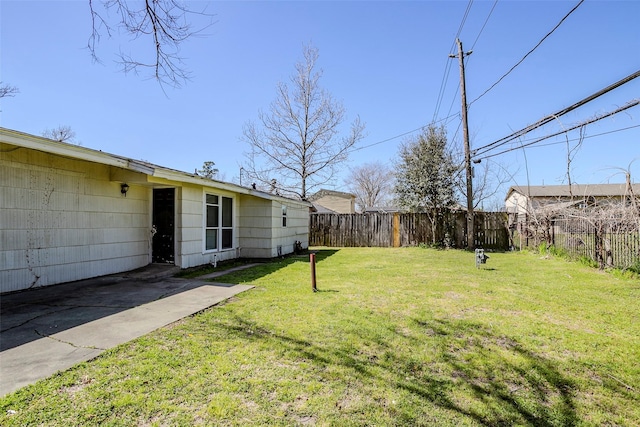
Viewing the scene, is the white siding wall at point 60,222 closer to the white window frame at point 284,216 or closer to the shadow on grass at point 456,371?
the shadow on grass at point 456,371

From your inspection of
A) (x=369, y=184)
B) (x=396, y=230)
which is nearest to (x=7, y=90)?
(x=396, y=230)

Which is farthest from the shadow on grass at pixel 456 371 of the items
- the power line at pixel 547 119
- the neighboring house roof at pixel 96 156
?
the power line at pixel 547 119

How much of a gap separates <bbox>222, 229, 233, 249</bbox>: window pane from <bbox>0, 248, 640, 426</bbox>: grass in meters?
4.69

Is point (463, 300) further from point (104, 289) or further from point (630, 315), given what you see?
point (104, 289)

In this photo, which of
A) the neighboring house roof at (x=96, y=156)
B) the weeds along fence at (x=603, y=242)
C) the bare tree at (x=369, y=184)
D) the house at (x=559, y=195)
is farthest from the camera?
the bare tree at (x=369, y=184)

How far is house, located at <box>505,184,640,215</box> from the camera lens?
339 inches

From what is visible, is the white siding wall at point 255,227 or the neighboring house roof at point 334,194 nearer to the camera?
the white siding wall at point 255,227

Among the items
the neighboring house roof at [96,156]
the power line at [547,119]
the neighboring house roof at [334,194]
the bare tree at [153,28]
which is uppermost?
the neighboring house roof at [334,194]

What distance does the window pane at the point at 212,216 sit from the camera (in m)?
8.52

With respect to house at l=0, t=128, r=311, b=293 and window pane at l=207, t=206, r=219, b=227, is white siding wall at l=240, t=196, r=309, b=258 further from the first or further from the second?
window pane at l=207, t=206, r=219, b=227

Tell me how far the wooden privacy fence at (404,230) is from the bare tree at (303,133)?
3835 mm

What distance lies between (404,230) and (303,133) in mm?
8263

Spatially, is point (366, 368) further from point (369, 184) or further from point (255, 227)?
point (369, 184)

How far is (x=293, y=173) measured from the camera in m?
18.9
